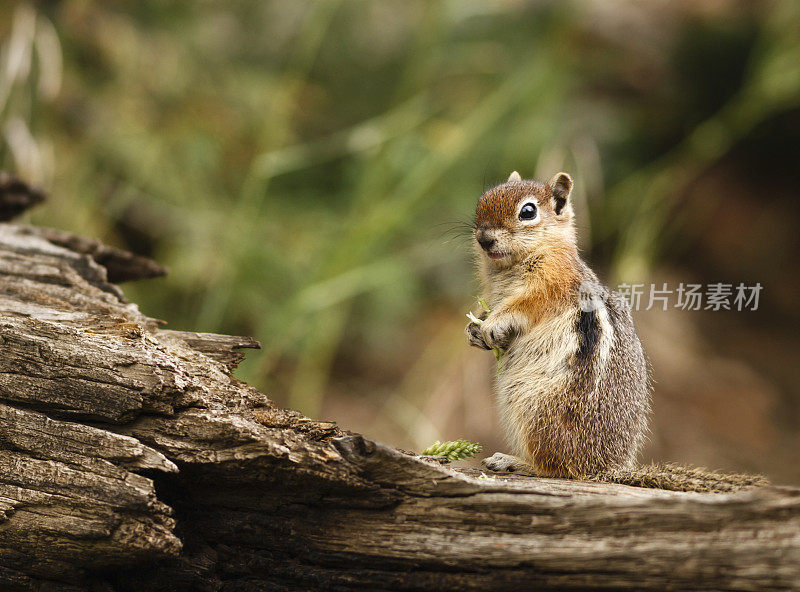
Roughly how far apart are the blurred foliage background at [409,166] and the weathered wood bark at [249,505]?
1931mm

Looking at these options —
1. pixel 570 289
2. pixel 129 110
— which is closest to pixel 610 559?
pixel 570 289

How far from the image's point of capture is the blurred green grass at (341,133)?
16.0 ft

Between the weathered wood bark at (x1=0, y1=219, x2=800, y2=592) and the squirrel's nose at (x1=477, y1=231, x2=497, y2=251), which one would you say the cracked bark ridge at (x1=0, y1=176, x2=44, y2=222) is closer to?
the weathered wood bark at (x1=0, y1=219, x2=800, y2=592)

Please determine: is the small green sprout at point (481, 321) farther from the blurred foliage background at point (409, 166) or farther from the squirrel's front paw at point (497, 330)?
the blurred foliage background at point (409, 166)

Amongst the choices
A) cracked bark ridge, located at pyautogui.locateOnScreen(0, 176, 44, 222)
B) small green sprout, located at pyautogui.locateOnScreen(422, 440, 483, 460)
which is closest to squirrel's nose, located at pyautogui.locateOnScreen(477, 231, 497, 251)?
small green sprout, located at pyautogui.locateOnScreen(422, 440, 483, 460)

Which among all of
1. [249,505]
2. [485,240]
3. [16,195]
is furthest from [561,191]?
[16,195]

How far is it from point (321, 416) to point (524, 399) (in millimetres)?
3910

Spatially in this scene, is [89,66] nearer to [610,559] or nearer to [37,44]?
[37,44]

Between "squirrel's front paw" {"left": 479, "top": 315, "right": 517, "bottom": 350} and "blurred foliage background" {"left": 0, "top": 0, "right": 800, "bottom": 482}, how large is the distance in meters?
1.58

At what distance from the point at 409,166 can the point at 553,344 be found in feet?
12.2

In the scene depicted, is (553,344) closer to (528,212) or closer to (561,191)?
(528,212)

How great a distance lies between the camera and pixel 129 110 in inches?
236

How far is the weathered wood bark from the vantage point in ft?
6.03

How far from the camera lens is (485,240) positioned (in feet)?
9.78
